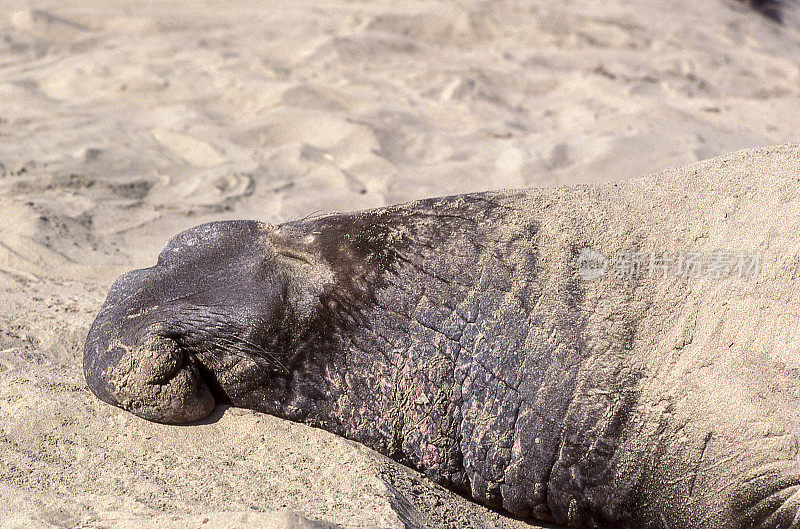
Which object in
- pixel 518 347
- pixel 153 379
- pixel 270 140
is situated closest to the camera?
pixel 518 347

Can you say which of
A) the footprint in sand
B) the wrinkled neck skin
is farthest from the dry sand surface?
the wrinkled neck skin

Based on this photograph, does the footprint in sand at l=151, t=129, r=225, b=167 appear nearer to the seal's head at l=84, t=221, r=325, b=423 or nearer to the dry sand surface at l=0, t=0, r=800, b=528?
the dry sand surface at l=0, t=0, r=800, b=528

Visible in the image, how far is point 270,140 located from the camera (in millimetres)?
5000

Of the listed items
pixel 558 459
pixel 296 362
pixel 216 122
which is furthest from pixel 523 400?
pixel 216 122

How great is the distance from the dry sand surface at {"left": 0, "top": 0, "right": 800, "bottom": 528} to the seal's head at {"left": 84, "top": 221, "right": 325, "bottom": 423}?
0.10m

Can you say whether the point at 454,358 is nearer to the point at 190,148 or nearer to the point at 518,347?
the point at 518,347

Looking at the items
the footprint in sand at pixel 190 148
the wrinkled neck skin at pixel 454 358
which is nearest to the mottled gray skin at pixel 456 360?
the wrinkled neck skin at pixel 454 358

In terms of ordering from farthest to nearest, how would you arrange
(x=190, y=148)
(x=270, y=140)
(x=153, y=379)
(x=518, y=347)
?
(x=270, y=140), (x=190, y=148), (x=153, y=379), (x=518, y=347)

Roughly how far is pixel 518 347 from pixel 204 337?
1026 millimetres

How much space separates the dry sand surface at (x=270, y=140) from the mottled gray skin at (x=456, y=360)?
5.5 inches

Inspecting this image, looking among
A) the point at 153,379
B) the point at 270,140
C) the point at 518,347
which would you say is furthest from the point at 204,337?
the point at 270,140

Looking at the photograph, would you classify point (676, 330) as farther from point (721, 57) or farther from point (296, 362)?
point (721, 57)

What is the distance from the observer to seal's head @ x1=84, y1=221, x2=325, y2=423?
233cm

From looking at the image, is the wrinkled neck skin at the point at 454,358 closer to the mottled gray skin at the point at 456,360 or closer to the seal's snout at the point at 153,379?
the mottled gray skin at the point at 456,360
